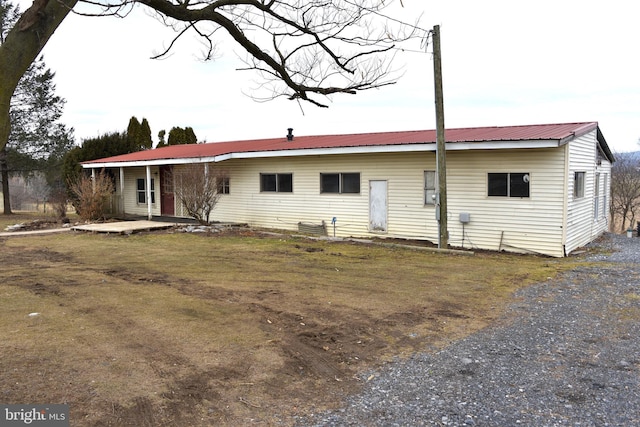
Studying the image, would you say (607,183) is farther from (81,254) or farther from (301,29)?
(81,254)

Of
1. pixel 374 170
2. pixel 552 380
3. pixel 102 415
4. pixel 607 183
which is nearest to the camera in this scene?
pixel 102 415

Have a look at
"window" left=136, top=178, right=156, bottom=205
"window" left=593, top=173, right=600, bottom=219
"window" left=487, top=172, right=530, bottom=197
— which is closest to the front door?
"window" left=136, top=178, right=156, bottom=205

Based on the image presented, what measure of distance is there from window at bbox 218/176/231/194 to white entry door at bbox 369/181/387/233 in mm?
A: 6194

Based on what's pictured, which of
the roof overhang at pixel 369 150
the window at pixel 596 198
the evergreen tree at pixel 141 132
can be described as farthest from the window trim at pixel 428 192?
the evergreen tree at pixel 141 132

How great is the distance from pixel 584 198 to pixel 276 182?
9252 mm

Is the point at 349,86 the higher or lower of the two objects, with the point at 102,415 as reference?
higher

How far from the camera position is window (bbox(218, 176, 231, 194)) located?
60.3 feet

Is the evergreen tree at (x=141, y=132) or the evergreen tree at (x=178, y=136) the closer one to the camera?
the evergreen tree at (x=141, y=132)

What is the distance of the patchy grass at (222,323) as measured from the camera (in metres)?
3.84

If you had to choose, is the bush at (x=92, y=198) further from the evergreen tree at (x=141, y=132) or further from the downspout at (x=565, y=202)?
the downspout at (x=565, y=202)

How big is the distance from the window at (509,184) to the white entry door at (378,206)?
9.93ft

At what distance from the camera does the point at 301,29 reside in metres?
6.84

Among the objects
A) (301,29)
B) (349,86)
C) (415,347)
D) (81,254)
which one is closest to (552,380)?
(415,347)

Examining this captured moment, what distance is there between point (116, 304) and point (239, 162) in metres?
11.6
